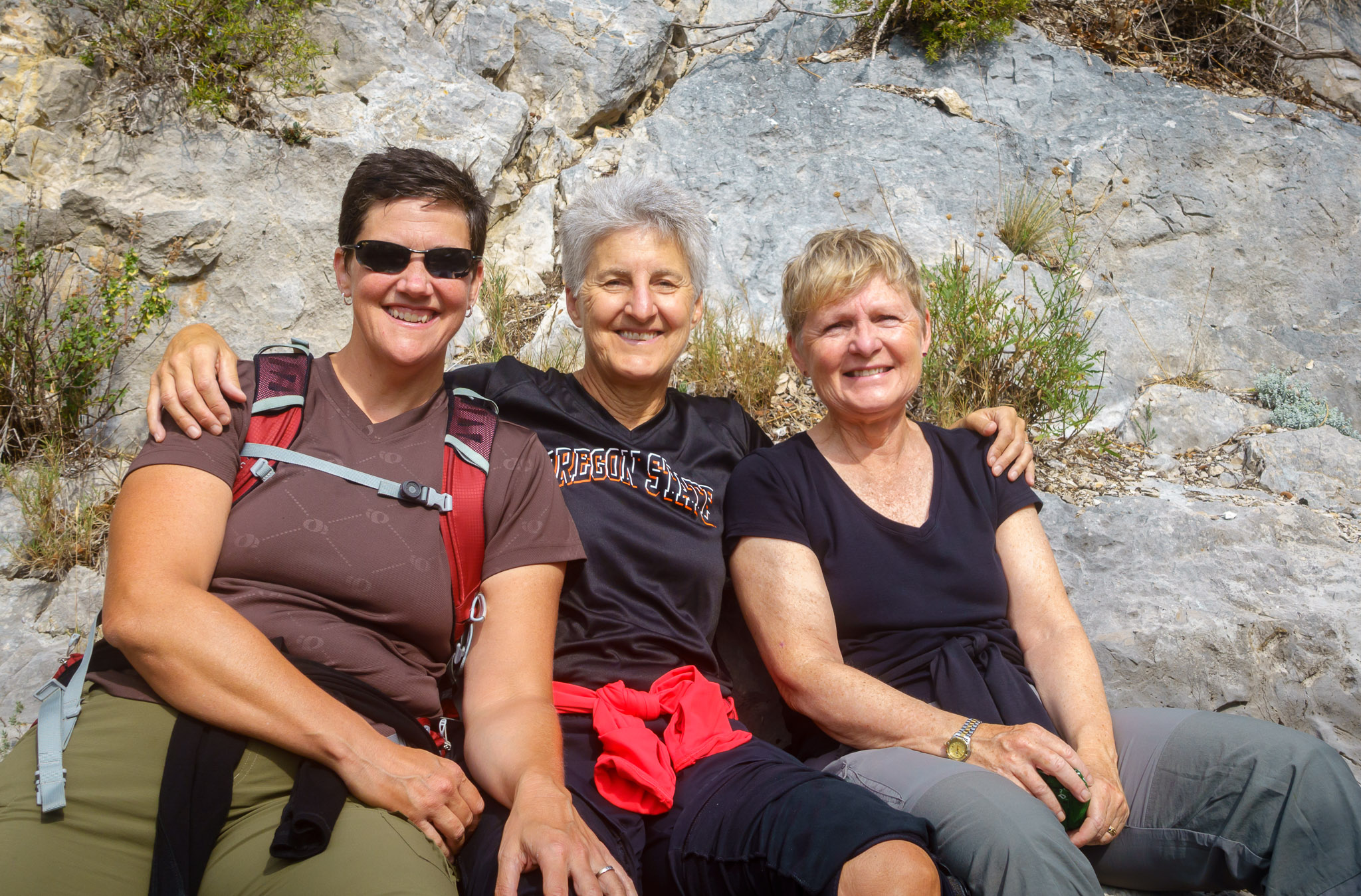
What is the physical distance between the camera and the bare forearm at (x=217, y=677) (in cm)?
190

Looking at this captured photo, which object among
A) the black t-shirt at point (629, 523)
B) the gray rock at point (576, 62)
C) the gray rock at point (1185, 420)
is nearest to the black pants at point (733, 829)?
the black t-shirt at point (629, 523)

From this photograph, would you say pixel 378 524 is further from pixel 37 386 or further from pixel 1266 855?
pixel 37 386

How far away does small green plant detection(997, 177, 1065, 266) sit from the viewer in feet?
18.3

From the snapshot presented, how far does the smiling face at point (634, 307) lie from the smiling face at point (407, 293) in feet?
1.77

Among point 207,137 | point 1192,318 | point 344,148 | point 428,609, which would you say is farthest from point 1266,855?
point 207,137

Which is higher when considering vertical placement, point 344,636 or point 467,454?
point 467,454

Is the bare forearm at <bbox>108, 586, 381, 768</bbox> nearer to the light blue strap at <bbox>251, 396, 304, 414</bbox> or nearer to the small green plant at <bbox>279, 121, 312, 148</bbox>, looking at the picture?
the light blue strap at <bbox>251, 396, 304, 414</bbox>

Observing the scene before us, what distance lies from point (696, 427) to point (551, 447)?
515 mm

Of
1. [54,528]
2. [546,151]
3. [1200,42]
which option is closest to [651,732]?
[54,528]

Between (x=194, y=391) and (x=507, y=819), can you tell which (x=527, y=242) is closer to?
(x=194, y=391)

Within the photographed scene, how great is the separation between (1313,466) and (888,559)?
9.11ft

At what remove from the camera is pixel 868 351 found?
2.68 m

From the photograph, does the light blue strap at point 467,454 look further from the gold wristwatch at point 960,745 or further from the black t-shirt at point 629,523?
the gold wristwatch at point 960,745

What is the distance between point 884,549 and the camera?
260 centimetres
